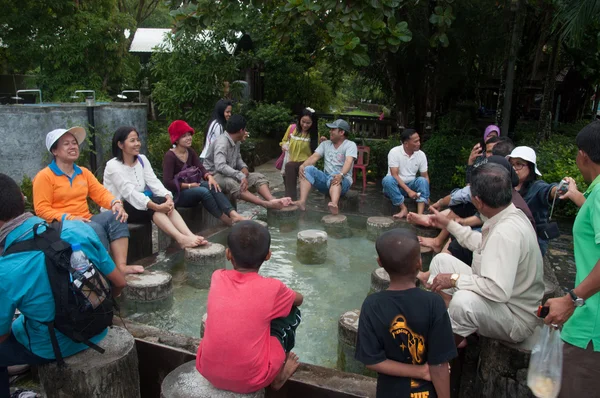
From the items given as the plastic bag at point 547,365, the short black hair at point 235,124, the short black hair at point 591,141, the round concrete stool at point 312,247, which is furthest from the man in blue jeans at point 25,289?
the short black hair at point 235,124

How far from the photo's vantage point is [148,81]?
17.4m

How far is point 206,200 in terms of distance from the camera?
6008 mm

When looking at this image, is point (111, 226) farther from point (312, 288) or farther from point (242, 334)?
point (242, 334)

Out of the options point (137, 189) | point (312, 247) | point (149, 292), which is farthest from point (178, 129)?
point (149, 292)

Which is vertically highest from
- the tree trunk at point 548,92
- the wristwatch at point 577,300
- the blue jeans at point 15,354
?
the tree trunk at point 548,92

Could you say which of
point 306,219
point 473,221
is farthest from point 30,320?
point 306,219

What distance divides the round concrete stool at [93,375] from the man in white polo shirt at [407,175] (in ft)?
14.9

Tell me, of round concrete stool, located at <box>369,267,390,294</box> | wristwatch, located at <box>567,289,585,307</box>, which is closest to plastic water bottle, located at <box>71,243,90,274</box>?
wristwatch, located at <box>567,289,585,307</box>

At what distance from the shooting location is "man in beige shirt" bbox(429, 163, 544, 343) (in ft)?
8.74

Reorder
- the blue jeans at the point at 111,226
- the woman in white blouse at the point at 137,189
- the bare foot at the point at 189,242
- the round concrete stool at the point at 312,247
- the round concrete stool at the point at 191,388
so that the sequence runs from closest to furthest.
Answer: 1. the round concrete stool at the point at 191,388
2. the blue jeans at the point at 111,226
3. the woman in white blouse at the point at 137,189
4. the bare foot at the point at 189,242
5. the round concrete stool at the point at 312,247

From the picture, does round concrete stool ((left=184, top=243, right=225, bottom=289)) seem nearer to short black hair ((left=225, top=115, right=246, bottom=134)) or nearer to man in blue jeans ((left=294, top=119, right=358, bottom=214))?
short black hair ((left=225, top=115, right=246, bottom=134))

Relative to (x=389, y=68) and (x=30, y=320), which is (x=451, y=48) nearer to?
(x=389, y=68)

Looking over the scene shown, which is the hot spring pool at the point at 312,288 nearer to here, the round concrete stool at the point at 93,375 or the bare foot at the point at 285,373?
the bare foot at the point at 285,373

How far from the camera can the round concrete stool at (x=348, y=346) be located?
3.45m
